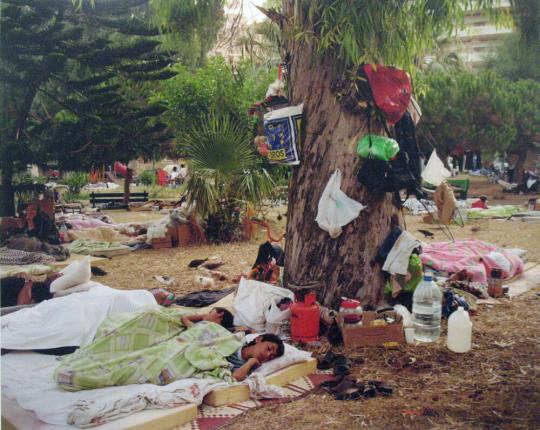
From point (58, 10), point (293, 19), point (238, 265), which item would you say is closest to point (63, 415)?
point (293, 19)

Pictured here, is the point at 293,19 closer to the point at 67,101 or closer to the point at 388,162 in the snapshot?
the point at 388,162

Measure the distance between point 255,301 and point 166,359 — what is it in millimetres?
1451

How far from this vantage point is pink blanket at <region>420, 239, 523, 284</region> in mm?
6207

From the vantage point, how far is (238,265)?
27.4 feet

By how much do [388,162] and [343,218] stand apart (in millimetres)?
629

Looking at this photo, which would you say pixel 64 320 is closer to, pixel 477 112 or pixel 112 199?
pixel 112 199

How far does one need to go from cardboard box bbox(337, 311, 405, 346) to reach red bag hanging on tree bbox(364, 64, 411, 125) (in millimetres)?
1785

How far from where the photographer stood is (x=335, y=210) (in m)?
4.86

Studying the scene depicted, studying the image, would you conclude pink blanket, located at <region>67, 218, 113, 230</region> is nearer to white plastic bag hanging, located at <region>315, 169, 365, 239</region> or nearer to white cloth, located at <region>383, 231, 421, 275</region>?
white plastic bag hanging, located at <region>315, 169, 365, 239</region>

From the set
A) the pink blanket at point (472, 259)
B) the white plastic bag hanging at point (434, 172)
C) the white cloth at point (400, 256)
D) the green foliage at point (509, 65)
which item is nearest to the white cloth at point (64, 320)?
the white cloth at point (400, 256)

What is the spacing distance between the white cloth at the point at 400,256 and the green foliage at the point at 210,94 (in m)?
7.38

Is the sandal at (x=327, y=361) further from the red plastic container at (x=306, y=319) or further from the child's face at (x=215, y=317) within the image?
the child's face at (x=215, y=317)

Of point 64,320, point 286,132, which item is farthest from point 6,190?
point 286,132

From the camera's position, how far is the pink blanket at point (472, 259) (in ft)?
20.4
